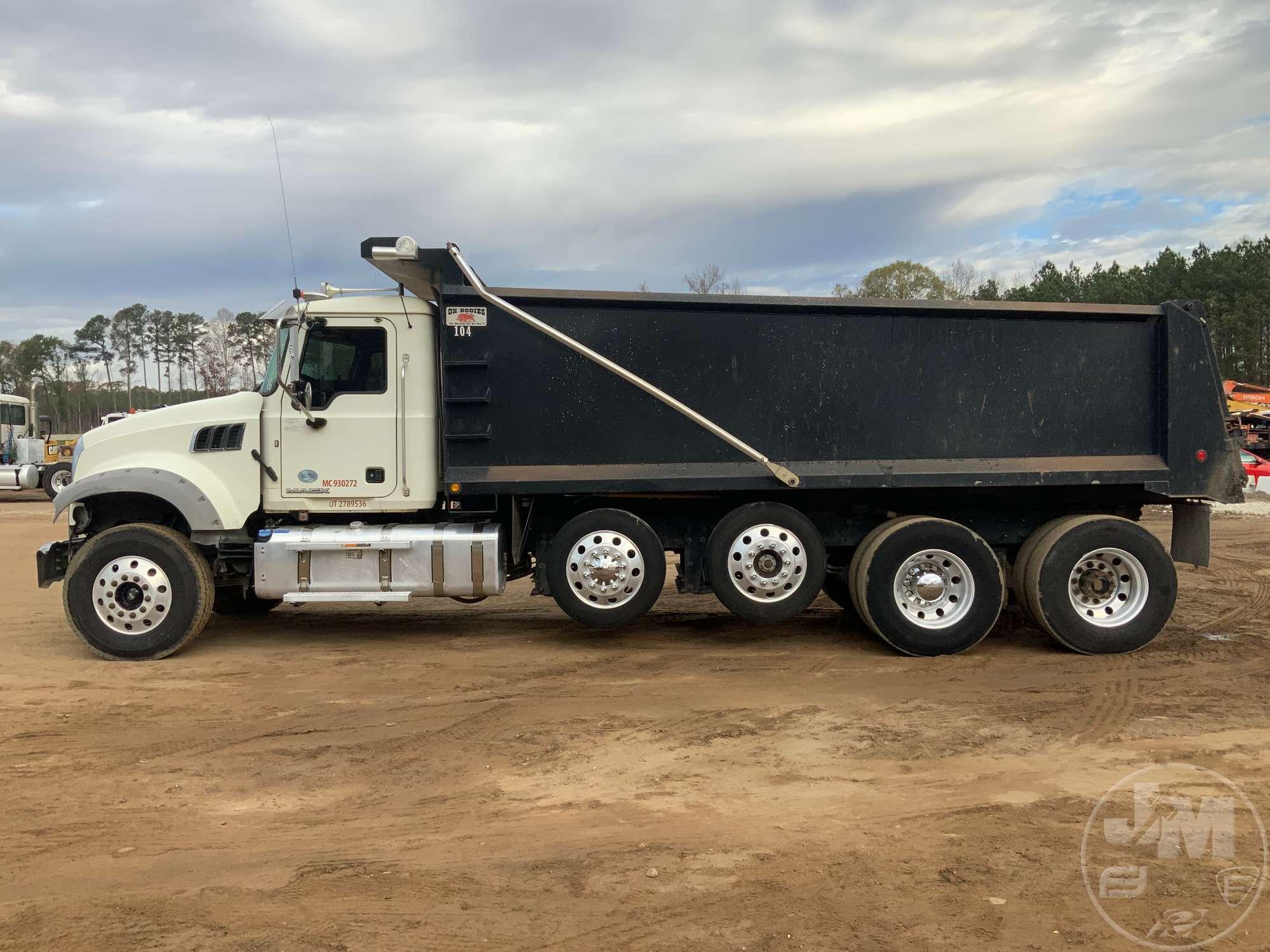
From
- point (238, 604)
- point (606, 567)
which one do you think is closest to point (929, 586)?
point (606, 567)

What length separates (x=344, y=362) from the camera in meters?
7.65

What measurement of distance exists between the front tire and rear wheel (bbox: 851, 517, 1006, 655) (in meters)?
5.38

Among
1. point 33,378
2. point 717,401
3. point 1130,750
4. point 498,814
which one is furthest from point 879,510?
point 33,378

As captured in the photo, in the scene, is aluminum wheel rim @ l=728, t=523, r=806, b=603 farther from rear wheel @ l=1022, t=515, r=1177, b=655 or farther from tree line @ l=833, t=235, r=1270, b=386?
tree line @ l=833, t=235, r=1270, b=386

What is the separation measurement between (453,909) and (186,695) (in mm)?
3825

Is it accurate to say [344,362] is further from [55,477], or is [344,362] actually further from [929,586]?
[55,477]

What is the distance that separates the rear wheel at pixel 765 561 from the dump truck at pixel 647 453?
0.02 m

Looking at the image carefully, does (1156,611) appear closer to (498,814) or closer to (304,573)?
(498,814)

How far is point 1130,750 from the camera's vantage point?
5344 mm

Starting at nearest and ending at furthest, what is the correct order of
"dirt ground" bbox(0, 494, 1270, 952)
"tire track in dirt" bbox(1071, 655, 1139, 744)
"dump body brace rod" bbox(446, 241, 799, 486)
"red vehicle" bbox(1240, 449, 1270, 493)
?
"dirt ground" bbox(0, 494, 1270, 952), "tire track in dirt" bbox(1071, 655, 1139, 744), "dump body brace rod" bbox(446, 241, 799, 486), "red vehicle" bbox(1240, 449, 1270, 493)

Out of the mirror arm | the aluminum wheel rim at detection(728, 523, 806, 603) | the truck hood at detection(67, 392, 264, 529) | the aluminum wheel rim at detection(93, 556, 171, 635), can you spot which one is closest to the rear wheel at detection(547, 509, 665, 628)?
the aluminum wheel rim at detection(728, 523, 806, 603)

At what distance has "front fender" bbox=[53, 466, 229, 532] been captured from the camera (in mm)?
7406

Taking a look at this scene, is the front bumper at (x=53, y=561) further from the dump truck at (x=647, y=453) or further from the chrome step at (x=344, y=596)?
the chrome step at (x=344, y=596)

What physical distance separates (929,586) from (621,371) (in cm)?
299
